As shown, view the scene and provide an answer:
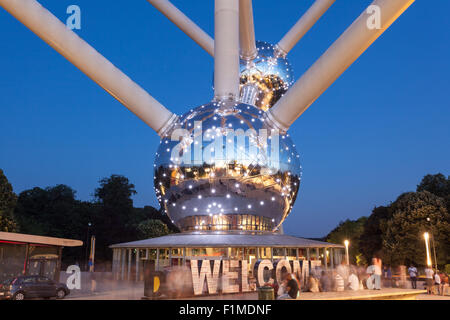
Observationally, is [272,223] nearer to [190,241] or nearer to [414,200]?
[190,241]

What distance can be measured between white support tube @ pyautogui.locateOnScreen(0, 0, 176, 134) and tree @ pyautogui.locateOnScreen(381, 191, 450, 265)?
28866mm

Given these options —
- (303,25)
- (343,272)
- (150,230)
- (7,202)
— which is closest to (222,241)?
(343,272)

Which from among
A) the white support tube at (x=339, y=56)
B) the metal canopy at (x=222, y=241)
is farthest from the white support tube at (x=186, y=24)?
the metal canopy at (x=222, y=241)

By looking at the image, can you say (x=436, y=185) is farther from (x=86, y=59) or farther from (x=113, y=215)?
(x=86, y=59)

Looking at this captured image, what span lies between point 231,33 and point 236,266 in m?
10.5

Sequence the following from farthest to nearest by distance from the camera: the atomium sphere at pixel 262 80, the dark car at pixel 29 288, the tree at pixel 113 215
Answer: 1. the tree at pixel 113 215
2. the atomium sphere at pixel 262 80
3. the dark car at pixel 29 288

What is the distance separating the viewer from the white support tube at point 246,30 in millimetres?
21891

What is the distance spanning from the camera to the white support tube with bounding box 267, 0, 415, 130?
46.2 feet

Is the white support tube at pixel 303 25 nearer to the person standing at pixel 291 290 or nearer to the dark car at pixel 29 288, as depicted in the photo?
the person standing at pixel 291 290

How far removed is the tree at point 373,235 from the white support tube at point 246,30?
29648mm

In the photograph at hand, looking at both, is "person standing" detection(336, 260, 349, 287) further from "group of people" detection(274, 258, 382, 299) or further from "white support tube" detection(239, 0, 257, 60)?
"white support tube" detection(239, 0, 257, 60)

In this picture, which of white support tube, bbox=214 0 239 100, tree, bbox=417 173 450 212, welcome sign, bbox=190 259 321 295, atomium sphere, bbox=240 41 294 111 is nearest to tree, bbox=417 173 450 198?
tree, bbox=417 173 450 212

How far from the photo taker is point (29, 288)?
1756 centimetres

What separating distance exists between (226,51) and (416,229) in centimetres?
2873
